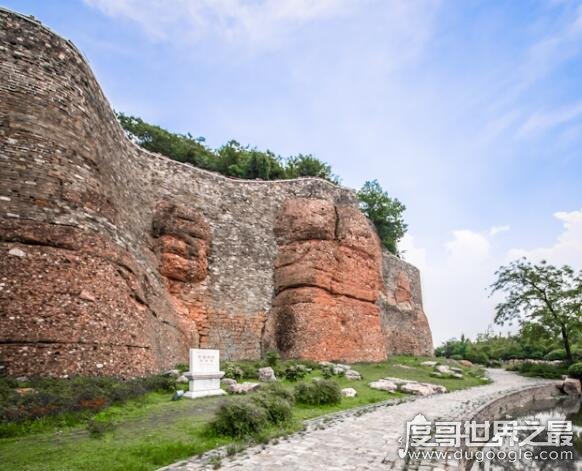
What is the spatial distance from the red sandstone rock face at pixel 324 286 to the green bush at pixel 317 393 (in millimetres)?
6784

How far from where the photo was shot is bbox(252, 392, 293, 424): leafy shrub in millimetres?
7223

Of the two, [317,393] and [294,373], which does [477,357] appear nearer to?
[294,373]

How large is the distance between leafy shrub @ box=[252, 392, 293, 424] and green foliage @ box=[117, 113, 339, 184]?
17.9 meters

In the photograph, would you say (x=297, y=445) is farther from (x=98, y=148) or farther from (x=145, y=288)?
(x=98, y=148)

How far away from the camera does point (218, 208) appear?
18.1 meters

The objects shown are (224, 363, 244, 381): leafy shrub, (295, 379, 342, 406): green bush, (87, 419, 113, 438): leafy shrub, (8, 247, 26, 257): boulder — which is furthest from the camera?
(224, 363, 244, 381): leafy shrub

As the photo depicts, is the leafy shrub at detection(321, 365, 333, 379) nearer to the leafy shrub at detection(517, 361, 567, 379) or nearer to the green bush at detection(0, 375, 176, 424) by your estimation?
the green bush at detection(0, 375, 176, 424)

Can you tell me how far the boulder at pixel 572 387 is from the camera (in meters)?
21.4

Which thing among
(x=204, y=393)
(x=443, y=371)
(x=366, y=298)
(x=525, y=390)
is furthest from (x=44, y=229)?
(x=525, y=390)

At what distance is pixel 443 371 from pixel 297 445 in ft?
51.4

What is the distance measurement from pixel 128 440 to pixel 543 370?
2726cm

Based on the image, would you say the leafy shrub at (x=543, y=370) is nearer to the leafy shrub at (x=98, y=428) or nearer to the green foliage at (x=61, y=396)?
the green foliage at (x=61, y=396)

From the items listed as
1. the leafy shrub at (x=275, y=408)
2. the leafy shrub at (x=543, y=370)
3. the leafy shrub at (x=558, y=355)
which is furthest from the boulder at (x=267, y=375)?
the leafy shrub at (x=558, y=355)

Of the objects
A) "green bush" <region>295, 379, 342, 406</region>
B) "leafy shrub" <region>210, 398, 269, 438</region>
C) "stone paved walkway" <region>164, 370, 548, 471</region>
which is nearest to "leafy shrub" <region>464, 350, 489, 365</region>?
"stone paved walkway" <region>164, 370, 548, 471</region>
